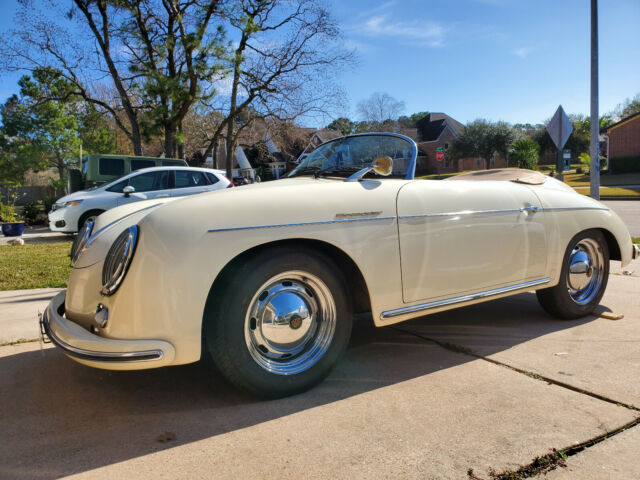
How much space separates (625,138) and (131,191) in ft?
126

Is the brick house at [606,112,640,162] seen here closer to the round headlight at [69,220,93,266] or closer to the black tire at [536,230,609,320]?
the black tire at [536,230,609,320]

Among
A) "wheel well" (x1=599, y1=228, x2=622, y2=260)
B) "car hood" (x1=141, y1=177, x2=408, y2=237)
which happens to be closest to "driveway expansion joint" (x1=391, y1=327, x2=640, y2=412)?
"car hood" (x1=141, y1=177, x2=408, y2=237)

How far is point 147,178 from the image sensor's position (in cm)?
1123

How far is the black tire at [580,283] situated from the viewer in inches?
143

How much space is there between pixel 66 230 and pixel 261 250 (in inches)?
396

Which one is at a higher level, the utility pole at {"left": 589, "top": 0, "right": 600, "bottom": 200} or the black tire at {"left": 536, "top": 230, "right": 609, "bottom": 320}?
the utility pole at {"left": 589, "top": 0, "right": 600, "bottom": 200}

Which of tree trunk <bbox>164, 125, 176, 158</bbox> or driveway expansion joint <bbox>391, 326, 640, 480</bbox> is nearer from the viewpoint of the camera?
driveway expansion joint <bbox>391, 326, 640, 480</bbox>

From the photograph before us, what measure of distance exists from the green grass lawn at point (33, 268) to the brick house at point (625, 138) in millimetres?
39272

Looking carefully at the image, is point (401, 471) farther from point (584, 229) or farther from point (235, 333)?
point (584, 229)

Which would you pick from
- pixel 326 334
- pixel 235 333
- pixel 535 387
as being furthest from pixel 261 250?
pixel 535 387

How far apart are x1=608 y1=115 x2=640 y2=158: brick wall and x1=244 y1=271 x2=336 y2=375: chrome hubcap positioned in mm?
41126

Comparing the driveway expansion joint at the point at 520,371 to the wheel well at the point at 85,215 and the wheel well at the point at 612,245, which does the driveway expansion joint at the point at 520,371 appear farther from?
the wheel well at the point at 85,215

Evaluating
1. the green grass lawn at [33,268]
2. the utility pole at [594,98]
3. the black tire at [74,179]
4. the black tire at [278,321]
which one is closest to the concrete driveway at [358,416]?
the black tire at [278,321]

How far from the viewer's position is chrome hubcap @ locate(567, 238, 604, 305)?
3719mm
